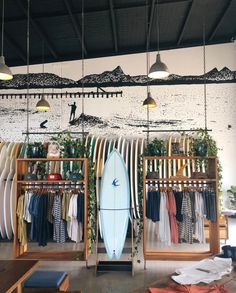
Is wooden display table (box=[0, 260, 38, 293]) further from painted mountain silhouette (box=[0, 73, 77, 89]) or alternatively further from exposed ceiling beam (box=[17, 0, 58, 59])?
painted mountain silhouette (box=[0, 73, 77, 89])

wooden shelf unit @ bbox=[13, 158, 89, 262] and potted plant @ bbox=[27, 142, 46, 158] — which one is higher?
potted plant @ bbox=[27, 142, 46, 158]

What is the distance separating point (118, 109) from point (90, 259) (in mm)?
4835

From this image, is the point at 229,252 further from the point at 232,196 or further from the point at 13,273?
the point at 232,196

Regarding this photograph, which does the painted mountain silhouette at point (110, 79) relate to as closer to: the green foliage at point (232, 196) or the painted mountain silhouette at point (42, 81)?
the painted mountain silhouette at point (42, 81)

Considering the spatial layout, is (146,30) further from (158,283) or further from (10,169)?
(158,283)

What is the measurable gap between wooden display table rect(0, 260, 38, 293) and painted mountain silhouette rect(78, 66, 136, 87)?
22.5 ft

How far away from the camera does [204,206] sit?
16.6 ft

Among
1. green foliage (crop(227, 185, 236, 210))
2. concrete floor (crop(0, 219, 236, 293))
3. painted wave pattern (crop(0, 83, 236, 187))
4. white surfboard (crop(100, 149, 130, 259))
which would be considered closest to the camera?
concrete floor (crop(0, 219, 236, 293))

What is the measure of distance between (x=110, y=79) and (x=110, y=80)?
0.10ft

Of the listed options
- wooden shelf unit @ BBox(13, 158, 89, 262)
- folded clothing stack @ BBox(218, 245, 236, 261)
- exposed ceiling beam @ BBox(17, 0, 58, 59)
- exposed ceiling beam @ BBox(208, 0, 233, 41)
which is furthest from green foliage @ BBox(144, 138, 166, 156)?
exposed ceiling beam @ BBox(208, 0, 233, 41)

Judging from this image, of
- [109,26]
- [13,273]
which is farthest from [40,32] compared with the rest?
[13,273]

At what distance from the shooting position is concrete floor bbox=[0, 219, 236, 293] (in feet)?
13.8

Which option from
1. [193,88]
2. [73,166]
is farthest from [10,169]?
[193,88]

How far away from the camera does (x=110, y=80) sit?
9250 mm
